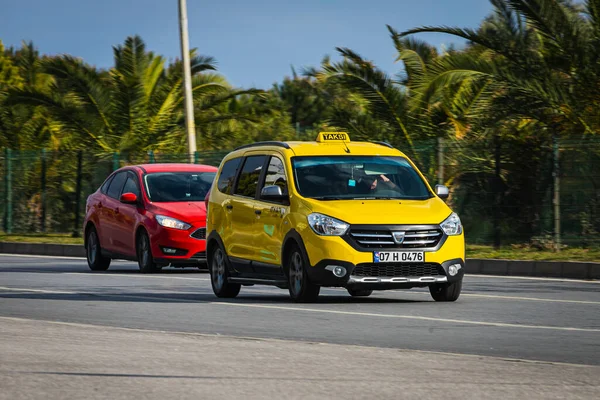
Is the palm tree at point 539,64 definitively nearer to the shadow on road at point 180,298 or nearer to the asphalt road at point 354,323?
the asphalt road at point 354,323

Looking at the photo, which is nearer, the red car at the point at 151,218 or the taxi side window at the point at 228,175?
the taxi side window at the point at 228,175

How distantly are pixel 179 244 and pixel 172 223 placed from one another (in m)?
0.34

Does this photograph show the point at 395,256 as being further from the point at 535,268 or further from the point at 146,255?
the point at 146,255

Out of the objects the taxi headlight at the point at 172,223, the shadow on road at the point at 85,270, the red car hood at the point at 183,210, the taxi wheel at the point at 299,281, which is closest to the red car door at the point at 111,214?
the shadow on road at the point at 85,270

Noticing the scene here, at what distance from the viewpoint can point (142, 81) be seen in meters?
32.4

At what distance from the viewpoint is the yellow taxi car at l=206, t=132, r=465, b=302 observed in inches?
505

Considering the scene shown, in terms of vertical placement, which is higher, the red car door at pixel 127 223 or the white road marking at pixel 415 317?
the red car door at pixel 127 223

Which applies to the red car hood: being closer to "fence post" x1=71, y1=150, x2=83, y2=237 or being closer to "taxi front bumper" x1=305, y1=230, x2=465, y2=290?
"taxi front bumper" x1=305, y1=230, x2=465, y2=290

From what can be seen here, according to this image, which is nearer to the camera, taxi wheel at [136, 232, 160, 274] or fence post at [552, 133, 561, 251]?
taxi wheel at [136, 232, 160, 274]

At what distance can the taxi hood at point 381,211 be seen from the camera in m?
12.9

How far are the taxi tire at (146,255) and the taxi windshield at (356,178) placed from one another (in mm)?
5379

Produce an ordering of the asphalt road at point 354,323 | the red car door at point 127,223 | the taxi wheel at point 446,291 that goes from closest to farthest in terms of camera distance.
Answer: the asphalt road at point 354,323 < the taxi wheel at point 446,291 < the red car door at point 127,223

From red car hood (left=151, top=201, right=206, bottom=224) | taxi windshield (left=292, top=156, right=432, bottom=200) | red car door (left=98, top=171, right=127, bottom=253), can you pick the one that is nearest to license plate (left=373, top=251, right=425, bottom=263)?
taxi windshield (left=292, top=156, right=432, bottom=200)

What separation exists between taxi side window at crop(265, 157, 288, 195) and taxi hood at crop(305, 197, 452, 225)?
710 mm
